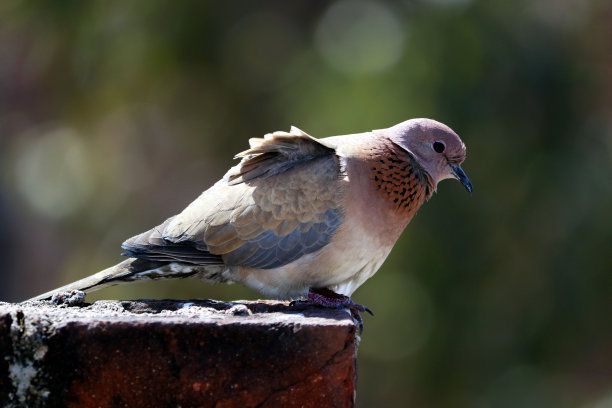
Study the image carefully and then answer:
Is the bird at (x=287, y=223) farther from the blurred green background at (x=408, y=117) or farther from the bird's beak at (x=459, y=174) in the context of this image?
the blurred green background at (x=408, y=117)

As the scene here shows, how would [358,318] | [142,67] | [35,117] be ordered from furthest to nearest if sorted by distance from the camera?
[35,117], [142,67], [358,318]

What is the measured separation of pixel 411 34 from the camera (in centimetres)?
946

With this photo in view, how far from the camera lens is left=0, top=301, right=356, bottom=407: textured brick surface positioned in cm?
258

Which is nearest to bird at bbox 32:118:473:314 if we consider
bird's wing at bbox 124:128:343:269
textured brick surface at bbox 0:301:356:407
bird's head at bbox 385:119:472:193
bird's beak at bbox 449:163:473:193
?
bird's wing at bbox 124:128:343:269

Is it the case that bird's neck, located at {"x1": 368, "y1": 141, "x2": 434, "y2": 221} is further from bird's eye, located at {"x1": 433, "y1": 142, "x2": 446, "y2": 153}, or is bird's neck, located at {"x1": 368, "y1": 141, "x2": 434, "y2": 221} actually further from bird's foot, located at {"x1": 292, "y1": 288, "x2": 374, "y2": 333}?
bird's foot, located at {"x1": 292, "y1": 288, "x2": 374, "y2": 333}

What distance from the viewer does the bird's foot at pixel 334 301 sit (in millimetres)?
3588

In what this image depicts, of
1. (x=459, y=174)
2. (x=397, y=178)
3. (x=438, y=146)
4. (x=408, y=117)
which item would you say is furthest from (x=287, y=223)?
(x=408, y=117)

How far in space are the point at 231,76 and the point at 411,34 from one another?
1.78 m

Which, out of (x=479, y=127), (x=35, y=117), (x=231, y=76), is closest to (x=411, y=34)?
(x=479, y=127)

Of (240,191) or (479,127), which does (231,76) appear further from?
(240,191)

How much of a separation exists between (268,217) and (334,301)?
0.62 m

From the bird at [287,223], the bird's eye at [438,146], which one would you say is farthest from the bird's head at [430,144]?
the bird at [287,223]

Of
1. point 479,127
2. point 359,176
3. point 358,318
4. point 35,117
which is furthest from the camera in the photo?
point 35,117

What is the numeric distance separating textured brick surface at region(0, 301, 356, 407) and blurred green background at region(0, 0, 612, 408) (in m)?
5.91
